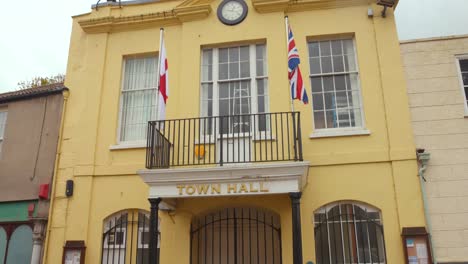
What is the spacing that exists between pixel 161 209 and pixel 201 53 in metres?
3.78

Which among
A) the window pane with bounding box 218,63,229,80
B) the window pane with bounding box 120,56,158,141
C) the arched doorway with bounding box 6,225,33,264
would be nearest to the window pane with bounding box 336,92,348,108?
the window pane with bounding box 218,63,229,80

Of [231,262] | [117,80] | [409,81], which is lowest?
[231,262]

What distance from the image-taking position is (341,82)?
910 centimetres

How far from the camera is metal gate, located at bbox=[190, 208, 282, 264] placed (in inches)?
363

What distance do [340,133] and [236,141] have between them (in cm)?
220

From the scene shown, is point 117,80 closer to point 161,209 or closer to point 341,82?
point 161,209

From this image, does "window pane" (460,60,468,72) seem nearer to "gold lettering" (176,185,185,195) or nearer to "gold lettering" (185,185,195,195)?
"gold lettering" (185,185,195,195)

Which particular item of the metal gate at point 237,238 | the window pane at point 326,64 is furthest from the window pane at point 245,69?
the metal gate at point 237,238

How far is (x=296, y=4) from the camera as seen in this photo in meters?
9.51

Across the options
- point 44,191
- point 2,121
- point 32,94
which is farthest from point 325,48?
point 2,121

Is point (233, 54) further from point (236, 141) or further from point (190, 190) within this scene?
point (190, 190)

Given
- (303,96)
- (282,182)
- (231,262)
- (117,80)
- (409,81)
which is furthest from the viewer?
(117,80)

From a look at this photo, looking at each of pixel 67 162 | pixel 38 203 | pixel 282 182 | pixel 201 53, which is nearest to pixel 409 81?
pixel 282 182

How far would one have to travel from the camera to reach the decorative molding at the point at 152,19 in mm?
9844
